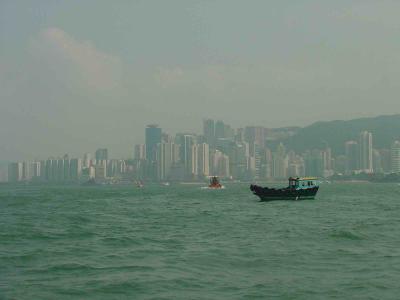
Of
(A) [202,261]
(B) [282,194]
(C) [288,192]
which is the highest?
(C) [288,192]

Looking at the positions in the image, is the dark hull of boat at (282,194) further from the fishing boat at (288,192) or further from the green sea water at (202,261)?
the green sea water at (202,261)

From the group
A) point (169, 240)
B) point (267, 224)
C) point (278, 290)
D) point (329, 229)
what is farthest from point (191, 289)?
point (267, 224)

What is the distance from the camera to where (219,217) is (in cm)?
3650

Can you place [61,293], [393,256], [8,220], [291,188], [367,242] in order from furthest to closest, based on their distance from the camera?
[291,188], [8,220], [367,242], [393,256], [61,293]

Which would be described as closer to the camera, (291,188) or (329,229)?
(329,229)

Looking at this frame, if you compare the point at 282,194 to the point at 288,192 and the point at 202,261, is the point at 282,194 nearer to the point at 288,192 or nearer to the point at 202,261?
the point at 288,192

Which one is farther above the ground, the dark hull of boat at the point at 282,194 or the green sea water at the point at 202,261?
the dark hull of boat at the point at 282,194

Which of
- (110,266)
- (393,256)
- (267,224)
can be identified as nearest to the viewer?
(110,266)

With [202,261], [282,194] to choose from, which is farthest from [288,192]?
[202,261]

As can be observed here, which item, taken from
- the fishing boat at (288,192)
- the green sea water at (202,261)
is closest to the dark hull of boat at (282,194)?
the fishing boat at (288,192)

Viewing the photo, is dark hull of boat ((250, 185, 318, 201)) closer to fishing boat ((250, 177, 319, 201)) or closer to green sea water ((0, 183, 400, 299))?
fishing boat ((250, 177, 319, 201))

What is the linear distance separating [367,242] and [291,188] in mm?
31410

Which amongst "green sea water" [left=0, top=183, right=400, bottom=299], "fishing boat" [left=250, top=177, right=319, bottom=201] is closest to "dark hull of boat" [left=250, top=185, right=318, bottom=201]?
"fishing boat" [left=250, top=177, right=319, bottom=201]

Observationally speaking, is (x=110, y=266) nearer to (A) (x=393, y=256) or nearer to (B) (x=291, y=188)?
(A) (x=393, y=256)
